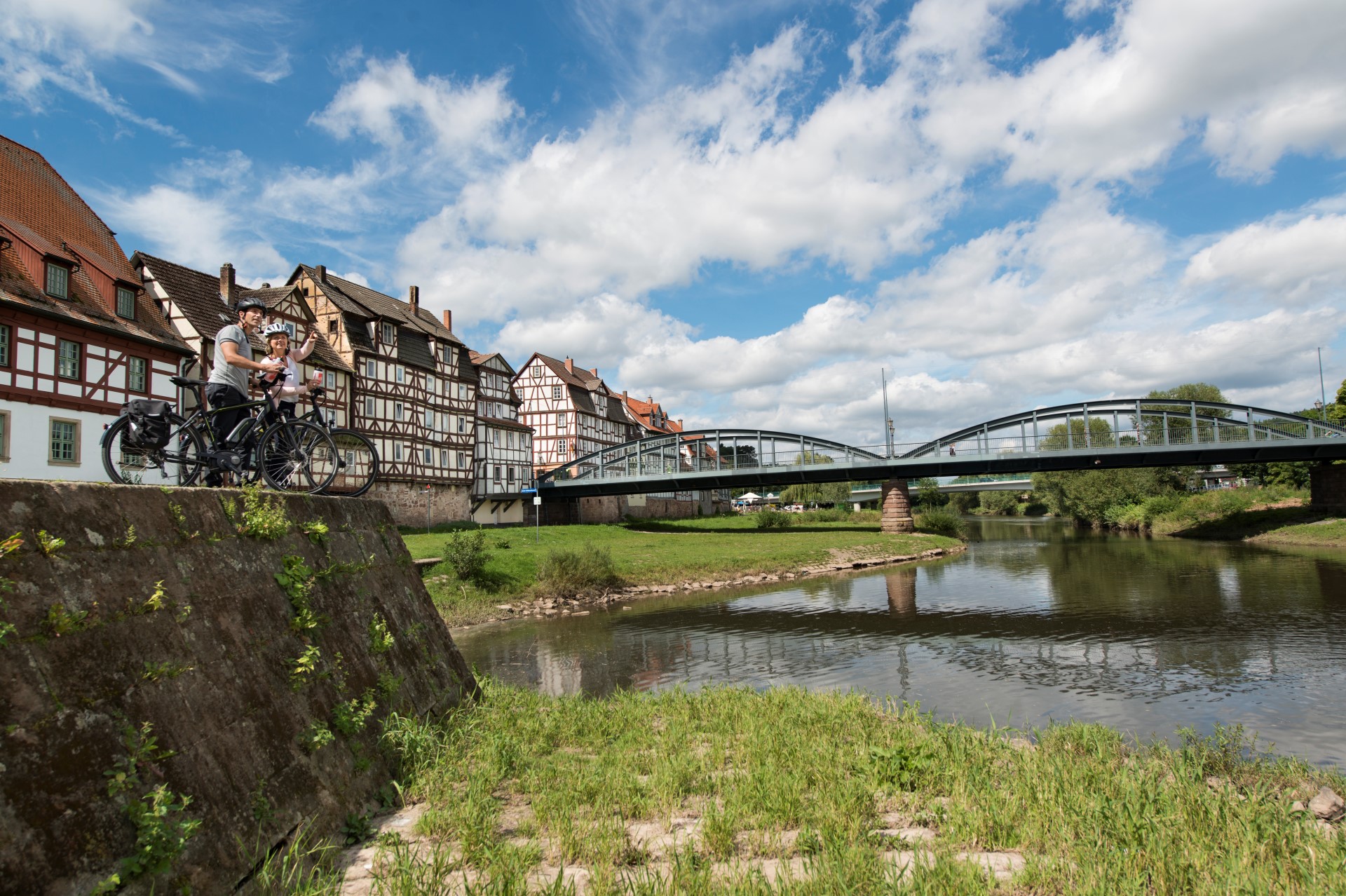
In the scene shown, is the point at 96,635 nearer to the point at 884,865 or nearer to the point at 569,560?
the point at 884,865

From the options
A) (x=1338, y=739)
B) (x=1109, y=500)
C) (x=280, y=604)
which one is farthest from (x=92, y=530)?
(x=1109, y=500)

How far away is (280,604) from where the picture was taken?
216 inches

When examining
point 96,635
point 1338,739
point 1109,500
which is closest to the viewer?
point 96,635

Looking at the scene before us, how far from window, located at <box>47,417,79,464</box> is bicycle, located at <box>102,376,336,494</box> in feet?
62.1

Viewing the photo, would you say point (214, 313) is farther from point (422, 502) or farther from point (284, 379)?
point (284, 379)

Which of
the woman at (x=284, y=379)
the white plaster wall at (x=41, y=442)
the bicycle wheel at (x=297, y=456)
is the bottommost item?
the bicycle wheel at (x=297, y=456)

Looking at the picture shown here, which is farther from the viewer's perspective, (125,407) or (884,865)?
(125,407)

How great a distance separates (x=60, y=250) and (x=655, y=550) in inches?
1026

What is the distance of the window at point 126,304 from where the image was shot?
25.7 metres

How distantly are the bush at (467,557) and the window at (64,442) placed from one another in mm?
11081

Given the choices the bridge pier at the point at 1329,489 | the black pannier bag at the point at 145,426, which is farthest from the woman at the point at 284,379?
the bridge pier at the point at 1329,489

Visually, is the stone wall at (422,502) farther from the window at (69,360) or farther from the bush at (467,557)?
the window at (69,360)

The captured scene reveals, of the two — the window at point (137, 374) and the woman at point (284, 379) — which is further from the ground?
the window at point (137, 374)

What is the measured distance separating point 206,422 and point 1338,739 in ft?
45.5
